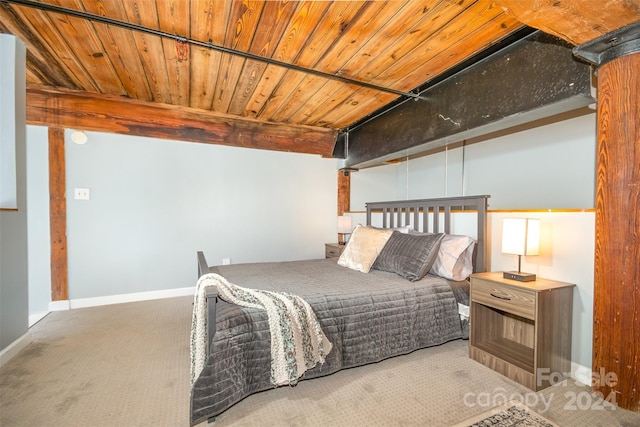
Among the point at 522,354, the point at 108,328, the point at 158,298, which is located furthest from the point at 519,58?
the point at 158,298

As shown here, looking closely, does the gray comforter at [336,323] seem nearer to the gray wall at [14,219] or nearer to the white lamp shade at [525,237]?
the white lamp shade at [525,237]

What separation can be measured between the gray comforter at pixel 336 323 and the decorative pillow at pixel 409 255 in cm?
8

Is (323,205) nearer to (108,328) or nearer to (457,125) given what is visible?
(457,125)

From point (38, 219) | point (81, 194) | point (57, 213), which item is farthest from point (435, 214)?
point (38, 219)

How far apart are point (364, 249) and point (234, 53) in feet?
6.69

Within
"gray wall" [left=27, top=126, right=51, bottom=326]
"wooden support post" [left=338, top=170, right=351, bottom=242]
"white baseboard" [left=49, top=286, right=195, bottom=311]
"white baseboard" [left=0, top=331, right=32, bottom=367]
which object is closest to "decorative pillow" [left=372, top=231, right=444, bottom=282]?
"wooden support post" [left=338, top=170, right=351, bottom=242]

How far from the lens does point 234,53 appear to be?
7.33ft

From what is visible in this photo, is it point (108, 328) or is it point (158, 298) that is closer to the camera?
point (108, 328)

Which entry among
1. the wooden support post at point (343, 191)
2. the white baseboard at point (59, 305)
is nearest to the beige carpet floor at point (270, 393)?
the white baseboard at point (59, 305)

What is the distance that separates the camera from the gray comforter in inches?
60.5

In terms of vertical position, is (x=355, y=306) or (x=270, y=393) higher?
(x=355, y=306)

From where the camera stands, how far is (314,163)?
4.45m

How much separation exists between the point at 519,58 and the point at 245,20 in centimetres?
192

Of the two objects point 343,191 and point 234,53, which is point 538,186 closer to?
point 343,191
